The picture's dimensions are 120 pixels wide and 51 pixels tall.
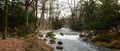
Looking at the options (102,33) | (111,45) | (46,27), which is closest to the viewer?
(111,45)

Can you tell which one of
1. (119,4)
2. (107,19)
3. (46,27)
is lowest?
(46,27)

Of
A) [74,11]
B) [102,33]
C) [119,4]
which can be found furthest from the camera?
Answer: [74,11]

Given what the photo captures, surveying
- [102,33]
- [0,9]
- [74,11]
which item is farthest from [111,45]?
[74,11]

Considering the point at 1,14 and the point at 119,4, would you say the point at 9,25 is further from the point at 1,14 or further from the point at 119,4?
the point at 119,4

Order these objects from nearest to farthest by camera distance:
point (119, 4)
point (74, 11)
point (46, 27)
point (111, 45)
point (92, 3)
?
point (111, 45)
point (119, 4)
point (92, 3)
point (46, 27)
point (74, 11)

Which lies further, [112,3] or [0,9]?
[112,3]

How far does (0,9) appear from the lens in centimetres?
2086

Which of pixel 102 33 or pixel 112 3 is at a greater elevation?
pixel 112 3

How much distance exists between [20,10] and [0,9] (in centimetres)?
262

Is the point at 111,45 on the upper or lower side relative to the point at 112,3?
lower

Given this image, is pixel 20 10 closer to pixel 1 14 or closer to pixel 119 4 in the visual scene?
pixel 1 14

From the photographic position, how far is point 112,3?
24.7m

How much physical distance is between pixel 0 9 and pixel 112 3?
14408mm

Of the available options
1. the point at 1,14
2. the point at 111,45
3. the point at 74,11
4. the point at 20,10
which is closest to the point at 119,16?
the point at 111,45
